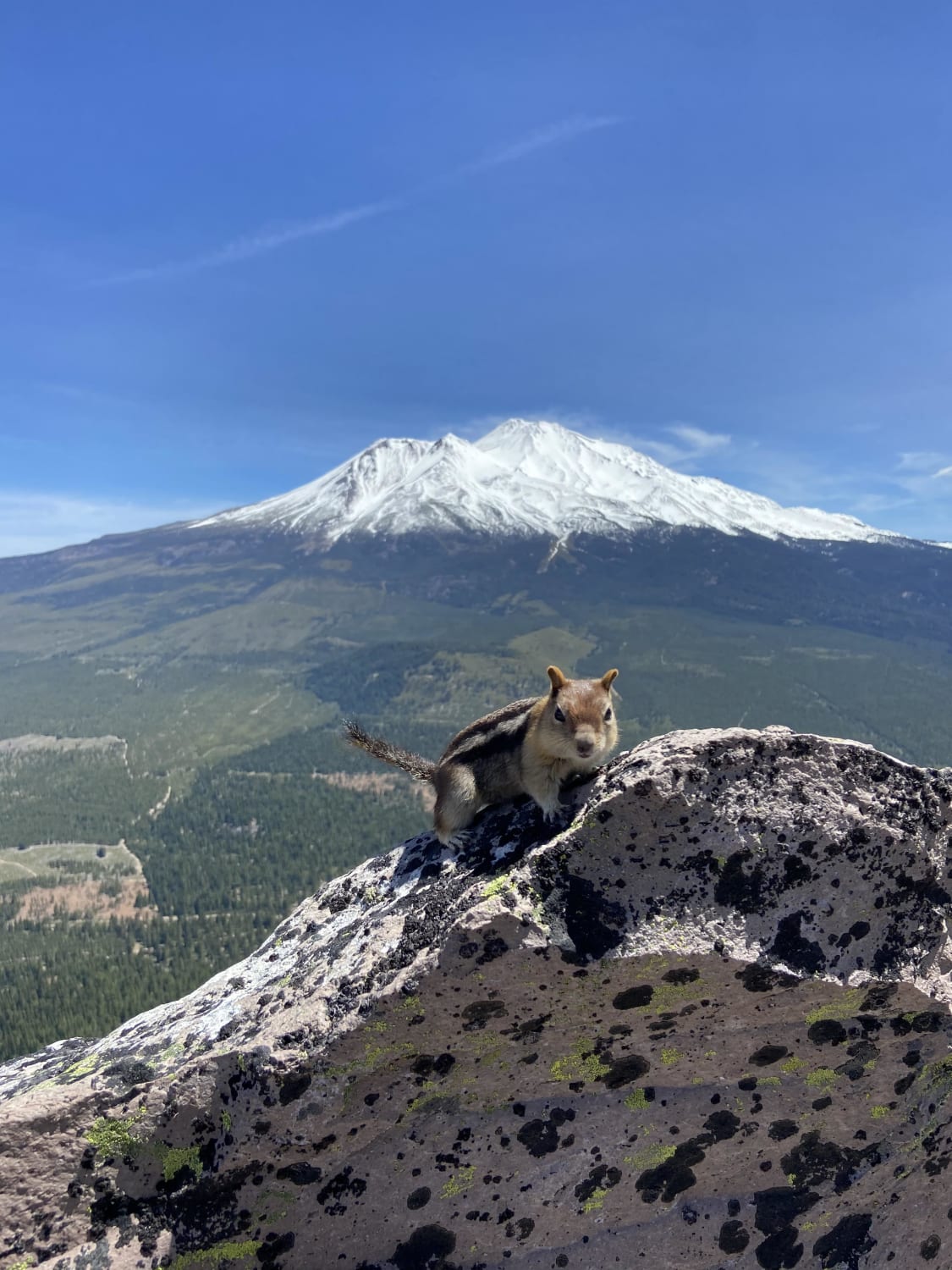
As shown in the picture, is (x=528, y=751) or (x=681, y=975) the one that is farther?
(x=528, y=751)

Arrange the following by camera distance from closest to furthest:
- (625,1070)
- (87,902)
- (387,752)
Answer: (625,1070) → (387,752) → (87,902)

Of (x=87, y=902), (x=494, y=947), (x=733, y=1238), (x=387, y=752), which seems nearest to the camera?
(x=494, y=947)

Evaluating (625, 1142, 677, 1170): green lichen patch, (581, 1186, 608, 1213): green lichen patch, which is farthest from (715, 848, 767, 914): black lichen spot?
(581, 1186, 608, 1213): green lichen patch

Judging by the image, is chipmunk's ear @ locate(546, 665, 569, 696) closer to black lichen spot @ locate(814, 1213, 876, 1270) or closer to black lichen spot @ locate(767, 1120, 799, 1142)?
black lichen spot @ locate(767, 1120, 799, 1142)

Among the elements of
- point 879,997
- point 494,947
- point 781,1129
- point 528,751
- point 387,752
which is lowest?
point 781,1129

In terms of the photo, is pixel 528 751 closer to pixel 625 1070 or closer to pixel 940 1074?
pixel 625 1070

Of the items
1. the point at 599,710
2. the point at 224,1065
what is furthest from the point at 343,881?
the point at 599,710

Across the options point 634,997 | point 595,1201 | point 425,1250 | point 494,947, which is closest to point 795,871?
point 634,997

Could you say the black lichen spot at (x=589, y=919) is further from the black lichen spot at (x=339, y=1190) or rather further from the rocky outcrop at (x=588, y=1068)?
the black lichen spot at (x=339, y=1190)
